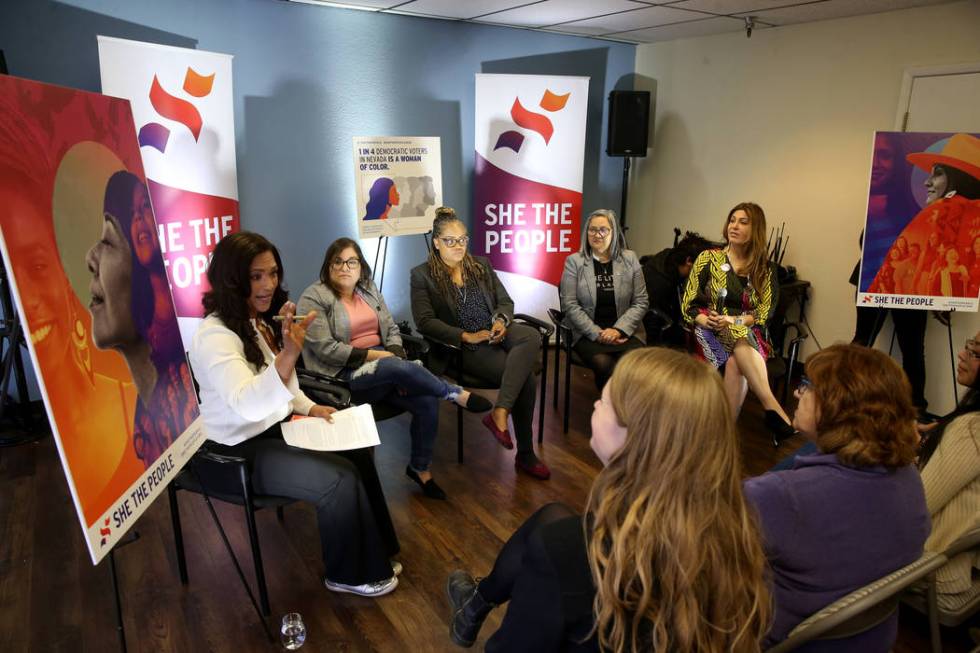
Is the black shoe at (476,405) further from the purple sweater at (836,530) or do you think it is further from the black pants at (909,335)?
the black pants at (909,335)

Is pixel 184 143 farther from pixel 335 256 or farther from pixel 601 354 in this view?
pixel 601 354

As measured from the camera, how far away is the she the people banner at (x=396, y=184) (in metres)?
4.11

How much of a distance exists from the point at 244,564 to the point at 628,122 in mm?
4380

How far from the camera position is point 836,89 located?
4.47 meters

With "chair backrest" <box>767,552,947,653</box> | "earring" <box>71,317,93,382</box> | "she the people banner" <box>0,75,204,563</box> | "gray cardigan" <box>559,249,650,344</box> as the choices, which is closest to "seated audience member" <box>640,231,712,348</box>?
"gray cardigan" <box>559,249,650,344</box>

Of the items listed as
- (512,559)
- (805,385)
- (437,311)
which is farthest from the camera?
(437,311)

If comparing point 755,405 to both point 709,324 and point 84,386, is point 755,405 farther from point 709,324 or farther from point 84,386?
point 84,386

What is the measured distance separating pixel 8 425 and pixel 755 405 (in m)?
4.58

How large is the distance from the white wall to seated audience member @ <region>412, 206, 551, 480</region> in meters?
2.43

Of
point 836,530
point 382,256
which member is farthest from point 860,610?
point 382,256

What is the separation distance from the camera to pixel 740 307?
3.78 meters

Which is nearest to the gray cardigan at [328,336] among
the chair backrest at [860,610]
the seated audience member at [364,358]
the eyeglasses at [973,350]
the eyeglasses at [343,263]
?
the seated audience member at [364,358]

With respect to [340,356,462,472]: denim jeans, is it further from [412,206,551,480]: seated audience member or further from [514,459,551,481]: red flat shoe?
[514,459,551,481]: red flat shoe

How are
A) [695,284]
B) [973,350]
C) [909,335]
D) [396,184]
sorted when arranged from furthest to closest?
[396,184] < [909,335] < [695,284] < [973,350]
